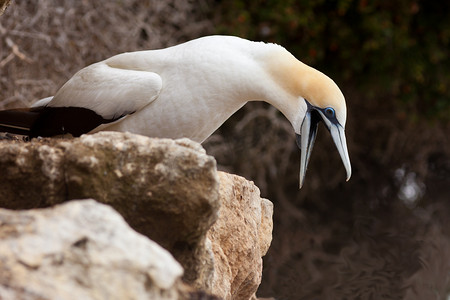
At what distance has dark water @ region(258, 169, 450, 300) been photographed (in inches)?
207

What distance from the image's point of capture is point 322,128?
7.57 metres

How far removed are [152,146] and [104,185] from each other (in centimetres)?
19

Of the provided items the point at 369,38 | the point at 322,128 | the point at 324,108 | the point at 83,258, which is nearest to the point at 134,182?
the point at 83,258

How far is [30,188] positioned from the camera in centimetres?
216

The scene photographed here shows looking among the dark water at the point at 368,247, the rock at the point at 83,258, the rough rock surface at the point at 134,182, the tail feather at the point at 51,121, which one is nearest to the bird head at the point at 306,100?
the tail feather at the point at 51,121

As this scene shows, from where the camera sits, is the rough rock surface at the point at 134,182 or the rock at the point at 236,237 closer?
the rough rock surface at the point at 134,182

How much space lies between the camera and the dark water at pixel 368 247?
5.27m

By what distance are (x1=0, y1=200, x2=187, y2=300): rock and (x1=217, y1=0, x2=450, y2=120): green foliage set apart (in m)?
4.76

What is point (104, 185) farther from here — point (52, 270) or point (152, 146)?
point (52, 270)

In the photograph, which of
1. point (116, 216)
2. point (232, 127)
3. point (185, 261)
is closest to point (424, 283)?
point (232, 127)

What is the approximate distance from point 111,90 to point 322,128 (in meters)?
4.55

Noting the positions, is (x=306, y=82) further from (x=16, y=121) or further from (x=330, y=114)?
(x=16, y=121)

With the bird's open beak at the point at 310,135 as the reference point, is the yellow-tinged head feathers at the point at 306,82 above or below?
above

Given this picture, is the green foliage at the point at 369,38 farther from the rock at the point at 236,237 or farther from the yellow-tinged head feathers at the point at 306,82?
the rock at the point at 236,237
